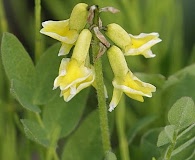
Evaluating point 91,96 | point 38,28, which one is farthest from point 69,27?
point 91,96

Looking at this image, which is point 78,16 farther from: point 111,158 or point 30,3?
point 30,3

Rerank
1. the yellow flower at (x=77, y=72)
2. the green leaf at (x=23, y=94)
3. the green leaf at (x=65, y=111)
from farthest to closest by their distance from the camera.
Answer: the green leaf at (x=65, y=111) < the green leaf at (x=23, y=94) < the yellow flower at (x=77, y=72)

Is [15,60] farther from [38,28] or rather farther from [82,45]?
[82,45]

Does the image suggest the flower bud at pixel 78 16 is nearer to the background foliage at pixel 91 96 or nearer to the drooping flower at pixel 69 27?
the drooping flower at pixel 69 27

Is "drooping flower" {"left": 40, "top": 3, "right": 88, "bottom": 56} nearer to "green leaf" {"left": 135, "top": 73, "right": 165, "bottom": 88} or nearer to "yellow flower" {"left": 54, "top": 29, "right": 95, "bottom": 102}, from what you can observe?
"yellow flower" {"left": 54, "top": 29, "right": 95, "bottom": 102}

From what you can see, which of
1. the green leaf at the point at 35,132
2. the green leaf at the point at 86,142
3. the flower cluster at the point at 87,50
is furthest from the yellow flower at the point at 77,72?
the green leaf at the point at 86,142

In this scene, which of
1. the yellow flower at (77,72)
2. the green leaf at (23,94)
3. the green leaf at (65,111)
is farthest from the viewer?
the green leaf at (65,111)

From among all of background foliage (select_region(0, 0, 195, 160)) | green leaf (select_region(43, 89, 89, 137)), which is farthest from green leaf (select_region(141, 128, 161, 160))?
green leaf (select_region(43, 89, 89, 137))

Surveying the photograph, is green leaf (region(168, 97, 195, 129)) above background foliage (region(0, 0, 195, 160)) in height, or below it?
above
